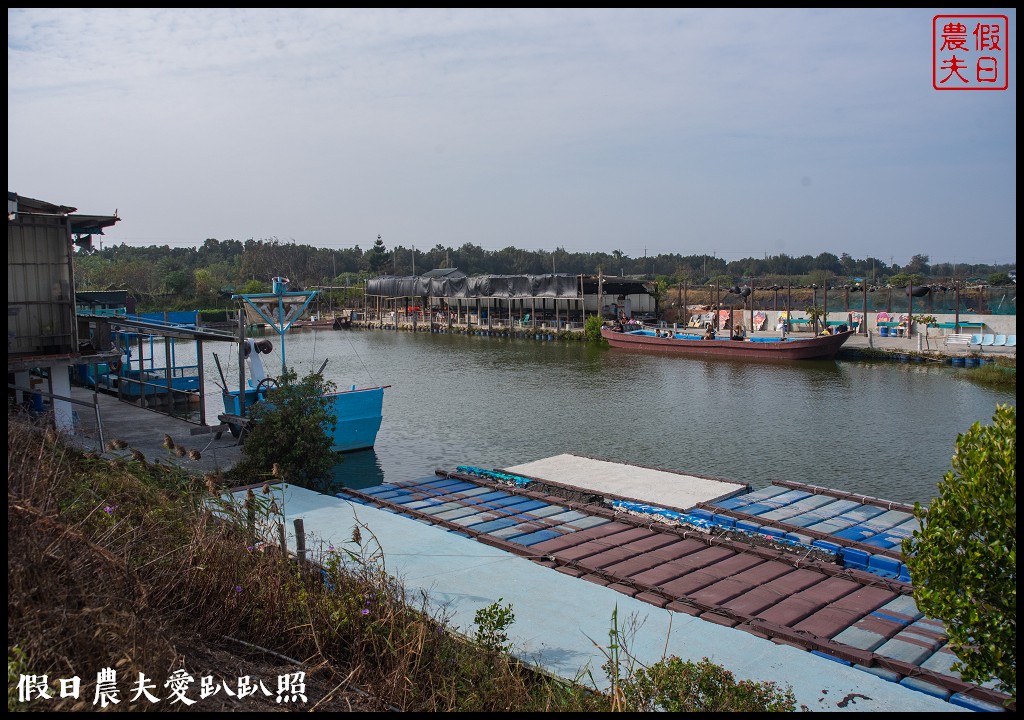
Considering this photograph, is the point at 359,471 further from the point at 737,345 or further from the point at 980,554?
the point at 737,345

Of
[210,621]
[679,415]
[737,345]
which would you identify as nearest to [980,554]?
[210,621]

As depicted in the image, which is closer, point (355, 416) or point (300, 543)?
point (300, 543)

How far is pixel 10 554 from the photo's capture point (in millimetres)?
3609

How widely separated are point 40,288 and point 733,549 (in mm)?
9624

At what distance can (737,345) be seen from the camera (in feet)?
105

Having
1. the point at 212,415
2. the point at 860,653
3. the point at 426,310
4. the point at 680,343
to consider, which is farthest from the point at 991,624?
the point at 426,310

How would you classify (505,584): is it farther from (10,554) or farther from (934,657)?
(10,554)

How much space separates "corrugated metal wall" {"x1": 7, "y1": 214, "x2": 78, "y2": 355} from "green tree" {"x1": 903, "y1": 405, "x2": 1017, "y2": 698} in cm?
1084

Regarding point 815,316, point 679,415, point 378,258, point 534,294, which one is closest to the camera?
point 679,415

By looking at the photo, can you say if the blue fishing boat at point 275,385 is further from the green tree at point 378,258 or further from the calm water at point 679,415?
the green tree at point 378,258

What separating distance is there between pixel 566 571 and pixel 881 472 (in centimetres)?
933

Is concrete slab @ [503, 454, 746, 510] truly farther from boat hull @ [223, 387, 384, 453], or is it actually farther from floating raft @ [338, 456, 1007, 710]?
boat hull @ [223, 387, 384, 453]

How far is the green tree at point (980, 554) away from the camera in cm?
369

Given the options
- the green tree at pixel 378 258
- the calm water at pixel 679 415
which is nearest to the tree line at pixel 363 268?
the green tree at pixel 378 258
